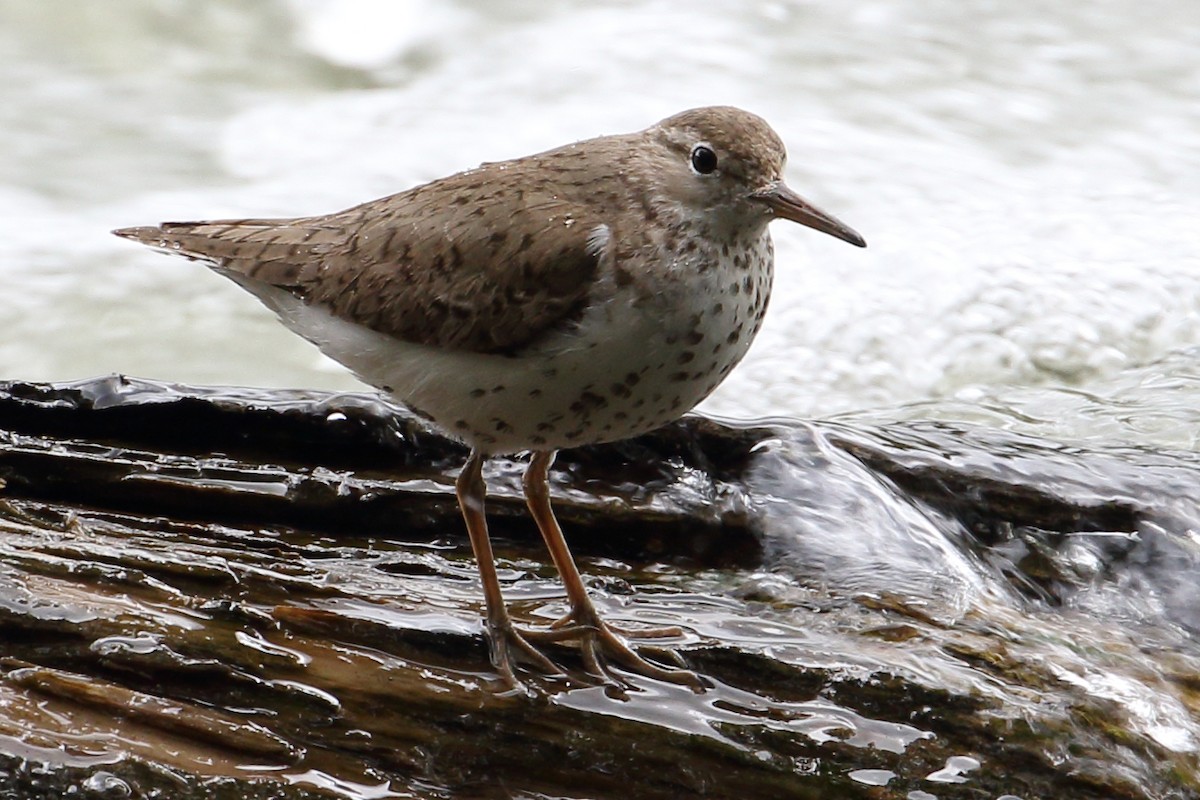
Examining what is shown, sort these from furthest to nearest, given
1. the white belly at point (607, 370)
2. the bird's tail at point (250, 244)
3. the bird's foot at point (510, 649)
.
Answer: the bird's tail at point (250, 244) < the bird's foot at point (510, 649) < the white belly at point (607, 370)

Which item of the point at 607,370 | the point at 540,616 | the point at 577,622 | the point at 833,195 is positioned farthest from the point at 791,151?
the point at 607,370

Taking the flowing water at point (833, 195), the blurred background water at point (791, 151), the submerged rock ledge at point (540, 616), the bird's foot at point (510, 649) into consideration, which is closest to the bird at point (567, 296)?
the bird's foot at point (510, 649)

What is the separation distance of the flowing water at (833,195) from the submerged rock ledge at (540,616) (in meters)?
0.07

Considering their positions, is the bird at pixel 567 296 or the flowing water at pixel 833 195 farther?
the flowing water at pixel 833 195

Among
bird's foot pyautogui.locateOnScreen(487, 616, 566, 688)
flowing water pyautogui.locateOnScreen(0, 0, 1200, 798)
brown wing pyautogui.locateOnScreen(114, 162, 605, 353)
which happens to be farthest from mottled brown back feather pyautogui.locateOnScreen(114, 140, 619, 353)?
flowing water pyautogui.locateOnScreen(0, 0, 1200, 798)

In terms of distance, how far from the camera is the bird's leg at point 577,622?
4.66 meters

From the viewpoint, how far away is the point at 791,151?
12852mm

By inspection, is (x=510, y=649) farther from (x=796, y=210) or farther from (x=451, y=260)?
(x=796, y=210)

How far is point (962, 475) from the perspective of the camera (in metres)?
5.91

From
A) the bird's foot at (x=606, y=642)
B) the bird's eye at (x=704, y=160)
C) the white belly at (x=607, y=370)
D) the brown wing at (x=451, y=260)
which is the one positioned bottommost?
the bird's foot at (x=606, y=642)

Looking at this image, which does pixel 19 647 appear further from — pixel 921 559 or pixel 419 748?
pixel 921 559

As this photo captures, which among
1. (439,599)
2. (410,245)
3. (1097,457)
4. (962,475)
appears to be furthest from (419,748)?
(1097,457)

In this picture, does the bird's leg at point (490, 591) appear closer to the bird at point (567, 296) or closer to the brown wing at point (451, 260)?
the bird at point (567, 296)

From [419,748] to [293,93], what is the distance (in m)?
10.8
